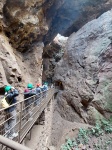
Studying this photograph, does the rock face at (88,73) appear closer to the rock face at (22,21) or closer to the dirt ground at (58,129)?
the dirt ground at (58,129)

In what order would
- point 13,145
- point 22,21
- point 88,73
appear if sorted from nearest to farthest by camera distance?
point 13,145 < point 22,21 < point 88,73

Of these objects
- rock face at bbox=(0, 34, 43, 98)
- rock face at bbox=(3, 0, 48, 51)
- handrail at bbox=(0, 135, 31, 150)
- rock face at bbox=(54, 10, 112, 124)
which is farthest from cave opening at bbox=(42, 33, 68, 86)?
handrail at bbox=(0, 135, 31, 150)

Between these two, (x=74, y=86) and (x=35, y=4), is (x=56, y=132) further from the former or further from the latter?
(x=35, y=4)

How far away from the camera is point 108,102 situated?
1439cm

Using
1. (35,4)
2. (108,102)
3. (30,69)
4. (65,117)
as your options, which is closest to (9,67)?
(30,69)

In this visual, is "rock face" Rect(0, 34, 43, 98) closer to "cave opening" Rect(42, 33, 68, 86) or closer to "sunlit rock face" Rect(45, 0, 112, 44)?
"sunlit rock face" Rect(45, 0, 112, 44)

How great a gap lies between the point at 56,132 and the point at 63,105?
3.30m

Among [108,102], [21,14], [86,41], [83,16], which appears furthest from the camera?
[83,16]

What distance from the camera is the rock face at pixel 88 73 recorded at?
48.2 ft

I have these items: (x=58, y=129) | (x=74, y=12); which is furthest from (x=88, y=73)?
(x=74, y=12)

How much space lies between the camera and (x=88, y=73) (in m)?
16.6

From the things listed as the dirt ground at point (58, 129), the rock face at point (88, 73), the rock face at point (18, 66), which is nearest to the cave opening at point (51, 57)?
the rock face at point (88, 73)

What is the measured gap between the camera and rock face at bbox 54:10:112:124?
48.2 ft

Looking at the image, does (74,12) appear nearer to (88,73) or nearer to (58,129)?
(88,73)
